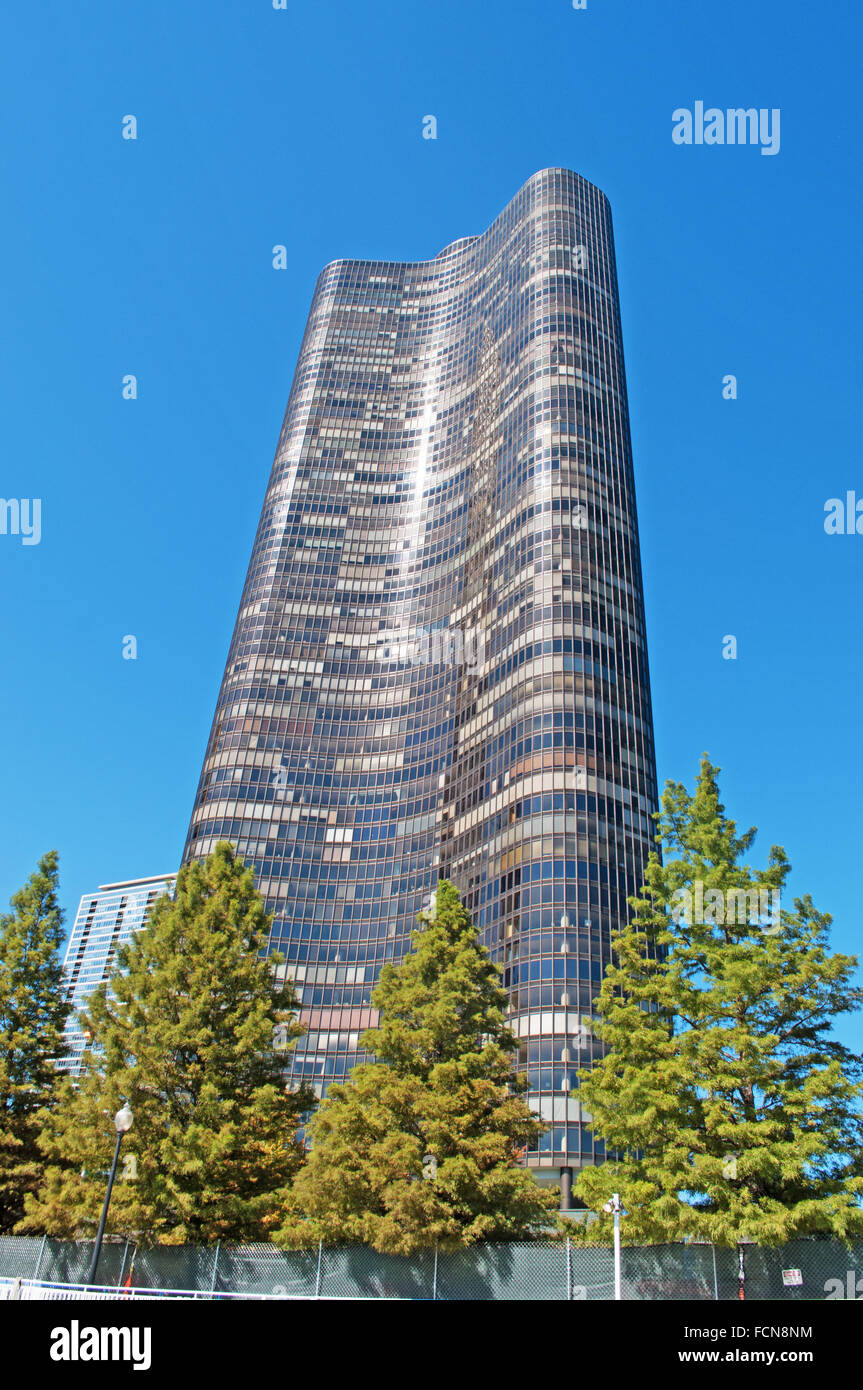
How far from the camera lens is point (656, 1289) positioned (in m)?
21.7

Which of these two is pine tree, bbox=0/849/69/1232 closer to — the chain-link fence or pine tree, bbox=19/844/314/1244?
pine tree, bbox=19/844/314/1244

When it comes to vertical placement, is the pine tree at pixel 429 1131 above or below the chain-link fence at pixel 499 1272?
above

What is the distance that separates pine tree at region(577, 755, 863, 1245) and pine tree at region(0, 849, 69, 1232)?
71.5 feet

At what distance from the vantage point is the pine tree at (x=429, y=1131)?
84.6 feet

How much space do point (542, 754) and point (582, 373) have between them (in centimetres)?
5522

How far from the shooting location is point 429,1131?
88.3 feet

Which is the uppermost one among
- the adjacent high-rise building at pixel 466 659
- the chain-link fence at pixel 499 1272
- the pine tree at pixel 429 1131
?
the adjacent high-rise building at pixel 466 659

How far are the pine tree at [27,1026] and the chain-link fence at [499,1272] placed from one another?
8.61 metres

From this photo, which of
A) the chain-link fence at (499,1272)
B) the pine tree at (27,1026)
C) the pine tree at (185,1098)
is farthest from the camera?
the pine tree at (27,1026)

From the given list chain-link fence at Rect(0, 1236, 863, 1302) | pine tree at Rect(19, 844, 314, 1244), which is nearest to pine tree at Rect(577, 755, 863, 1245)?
chain-link fence at Rect(0, 1236, 863, 1302)

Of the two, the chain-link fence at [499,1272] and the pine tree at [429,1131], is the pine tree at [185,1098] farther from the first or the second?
the chain-link fence at [499,1272]

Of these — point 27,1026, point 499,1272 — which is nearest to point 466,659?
point 27,1026

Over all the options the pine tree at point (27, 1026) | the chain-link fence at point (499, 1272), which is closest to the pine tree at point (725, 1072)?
the chain-link fence at point (499, 1272)
